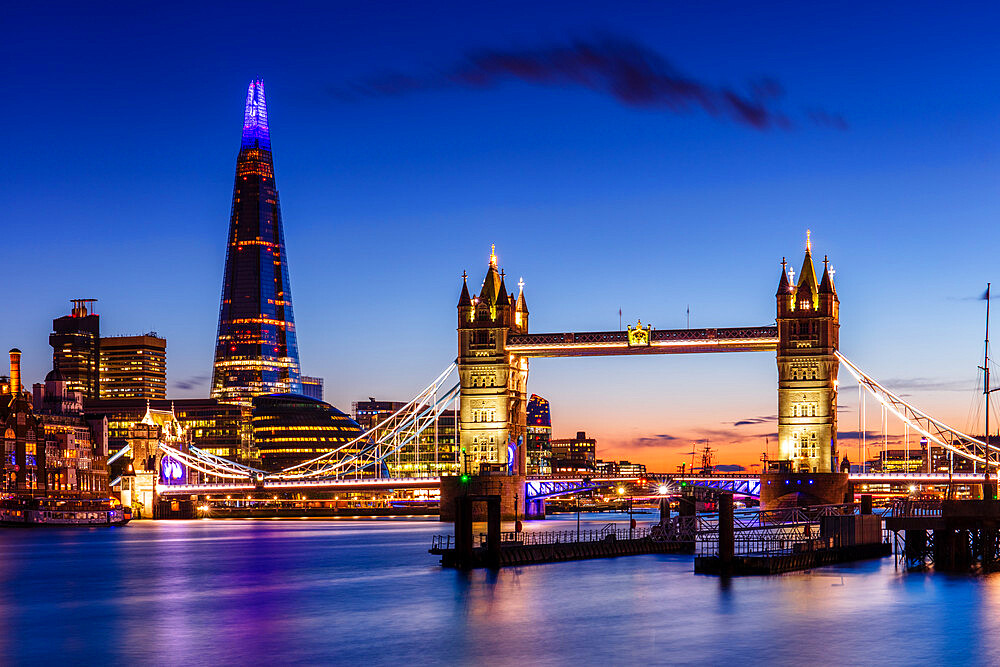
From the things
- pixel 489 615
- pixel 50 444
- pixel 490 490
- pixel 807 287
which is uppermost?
pixel 807 287

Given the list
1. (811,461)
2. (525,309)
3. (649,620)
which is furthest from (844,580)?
(525,309)

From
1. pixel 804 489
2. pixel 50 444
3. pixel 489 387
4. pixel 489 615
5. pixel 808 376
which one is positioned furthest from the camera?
pixel 50 444

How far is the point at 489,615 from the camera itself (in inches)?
2267

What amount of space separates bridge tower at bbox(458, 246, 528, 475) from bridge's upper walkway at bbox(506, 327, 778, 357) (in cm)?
411

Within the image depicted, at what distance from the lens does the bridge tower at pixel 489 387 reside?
14012 cm

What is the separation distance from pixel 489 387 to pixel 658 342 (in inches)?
708

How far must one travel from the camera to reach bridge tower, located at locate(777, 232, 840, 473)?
132 m

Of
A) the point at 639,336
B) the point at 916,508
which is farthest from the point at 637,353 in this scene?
the point at 916,508

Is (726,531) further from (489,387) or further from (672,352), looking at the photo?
(489,387)

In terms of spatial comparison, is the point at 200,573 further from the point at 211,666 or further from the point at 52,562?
the point at 211,666

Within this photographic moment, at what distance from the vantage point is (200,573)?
82.9 m

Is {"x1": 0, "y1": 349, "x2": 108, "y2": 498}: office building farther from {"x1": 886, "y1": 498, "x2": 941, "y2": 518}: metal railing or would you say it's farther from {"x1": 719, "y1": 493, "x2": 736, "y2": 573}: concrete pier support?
{"x1": 886, "y1": 498, "x2": 941, "y2": 518}: metal railing

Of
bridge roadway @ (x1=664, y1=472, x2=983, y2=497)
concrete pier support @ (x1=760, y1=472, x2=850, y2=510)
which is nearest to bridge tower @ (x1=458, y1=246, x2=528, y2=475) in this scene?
bridge roadway @ (x1=664, y1=472, x2=983, y2=497)

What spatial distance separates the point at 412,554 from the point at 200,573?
18.8 meters
